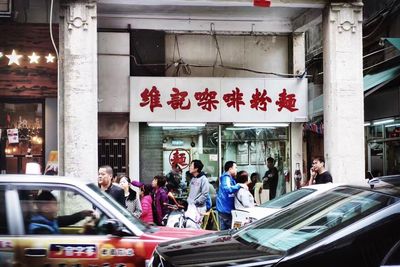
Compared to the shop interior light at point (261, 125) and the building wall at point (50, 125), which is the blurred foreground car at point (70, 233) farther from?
the shop interior light at point (261, 125)

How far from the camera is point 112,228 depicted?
5.21 metres

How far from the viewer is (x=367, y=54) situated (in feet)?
51.9

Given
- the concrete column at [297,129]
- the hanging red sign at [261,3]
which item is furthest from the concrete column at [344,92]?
the concrete column at [297,129]

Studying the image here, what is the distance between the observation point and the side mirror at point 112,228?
520 cm

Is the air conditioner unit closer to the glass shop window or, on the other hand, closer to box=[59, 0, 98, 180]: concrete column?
box=[59, 0, 98, 180]: concrete column

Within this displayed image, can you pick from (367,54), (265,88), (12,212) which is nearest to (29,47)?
(265,88)

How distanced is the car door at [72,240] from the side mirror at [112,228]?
0.08 feet

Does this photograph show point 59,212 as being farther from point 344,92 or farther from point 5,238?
point 344,92

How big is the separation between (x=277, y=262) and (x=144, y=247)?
226 centimetres

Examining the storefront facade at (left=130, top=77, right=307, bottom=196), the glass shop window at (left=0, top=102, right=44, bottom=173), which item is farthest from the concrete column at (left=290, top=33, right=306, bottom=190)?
the glass shop window at (left=0, top=102, right=44, bottom=173)

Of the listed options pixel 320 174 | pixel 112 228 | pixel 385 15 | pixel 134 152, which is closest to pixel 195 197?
pixel 320 174

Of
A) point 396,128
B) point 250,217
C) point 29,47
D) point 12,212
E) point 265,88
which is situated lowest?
point 250,217

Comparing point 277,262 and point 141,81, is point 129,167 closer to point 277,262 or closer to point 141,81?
point 141,81

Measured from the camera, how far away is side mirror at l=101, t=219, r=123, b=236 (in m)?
5.20
